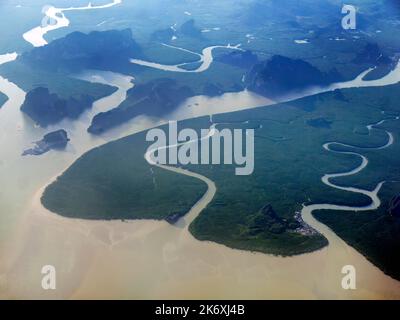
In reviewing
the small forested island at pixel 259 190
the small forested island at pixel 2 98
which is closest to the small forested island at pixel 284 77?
the small forested island at pixel 259 190

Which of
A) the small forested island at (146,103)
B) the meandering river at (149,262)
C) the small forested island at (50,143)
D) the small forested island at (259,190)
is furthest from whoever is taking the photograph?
the small forested island at (146,103)

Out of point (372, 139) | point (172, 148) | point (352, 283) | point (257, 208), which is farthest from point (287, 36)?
point (352, 283)

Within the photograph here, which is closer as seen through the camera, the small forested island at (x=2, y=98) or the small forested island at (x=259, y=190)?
the small forested island at (x=259, y=190)

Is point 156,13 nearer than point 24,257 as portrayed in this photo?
No

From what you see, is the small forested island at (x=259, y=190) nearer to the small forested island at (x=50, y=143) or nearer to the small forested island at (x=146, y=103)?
the small forested island at (x=50, y=143)
